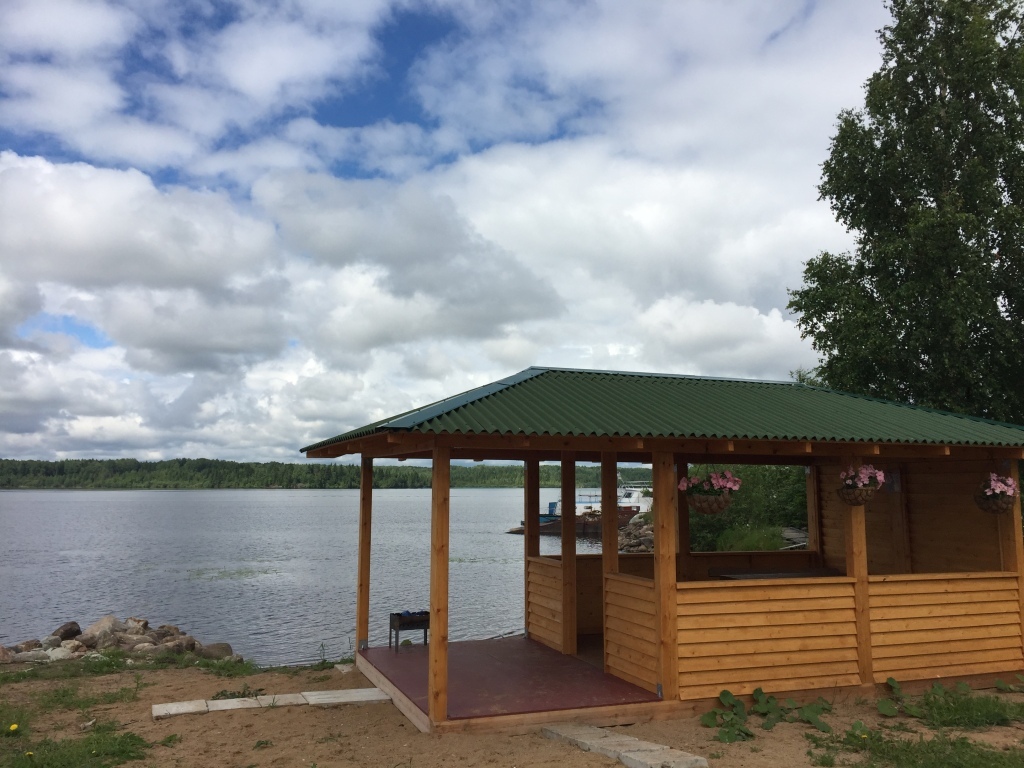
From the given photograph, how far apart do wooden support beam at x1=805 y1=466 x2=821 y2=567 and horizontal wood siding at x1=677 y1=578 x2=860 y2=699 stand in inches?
165

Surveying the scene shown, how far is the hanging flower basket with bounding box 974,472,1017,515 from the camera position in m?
8.73

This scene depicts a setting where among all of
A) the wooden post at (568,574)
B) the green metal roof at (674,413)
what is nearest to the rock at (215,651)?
the green metal roof at (674,413)

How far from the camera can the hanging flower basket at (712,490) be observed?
8.27 m

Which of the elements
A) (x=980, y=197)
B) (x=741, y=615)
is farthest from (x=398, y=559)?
(x=741, y=615)

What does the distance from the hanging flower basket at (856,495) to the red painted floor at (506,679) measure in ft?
9.78

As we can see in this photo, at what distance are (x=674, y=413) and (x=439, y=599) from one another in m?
3.22

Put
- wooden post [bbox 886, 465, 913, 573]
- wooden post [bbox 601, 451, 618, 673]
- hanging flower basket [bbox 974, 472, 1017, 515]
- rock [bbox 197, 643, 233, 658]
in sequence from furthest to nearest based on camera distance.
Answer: rock [bbox 197, 643, 233, 658] → wooden post [bbox 886, 465, 913, 573] → wooden post [bbox 601, 451, 618, 673] → hanging flower basket [bbox 974, 472, 1017, 515]

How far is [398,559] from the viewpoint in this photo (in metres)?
39.1

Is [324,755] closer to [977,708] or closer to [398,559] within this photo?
[977,708]

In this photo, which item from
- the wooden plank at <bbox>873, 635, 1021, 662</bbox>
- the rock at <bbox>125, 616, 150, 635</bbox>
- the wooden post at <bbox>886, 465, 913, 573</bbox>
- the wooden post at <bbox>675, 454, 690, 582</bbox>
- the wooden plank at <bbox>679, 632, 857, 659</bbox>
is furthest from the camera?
the rock at <bbox>125, 616, 150, 635</bbox>

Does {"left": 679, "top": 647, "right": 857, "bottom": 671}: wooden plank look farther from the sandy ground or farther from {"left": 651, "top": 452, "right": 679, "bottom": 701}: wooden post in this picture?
the sandy ground

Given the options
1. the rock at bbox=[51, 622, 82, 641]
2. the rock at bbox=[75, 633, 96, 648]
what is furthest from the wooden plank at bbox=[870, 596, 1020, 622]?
the rock at bbox=[51, 622, 82, 641]

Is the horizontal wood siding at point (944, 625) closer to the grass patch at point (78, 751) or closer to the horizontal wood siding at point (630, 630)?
the horizontal wood siding at point (630, 630)

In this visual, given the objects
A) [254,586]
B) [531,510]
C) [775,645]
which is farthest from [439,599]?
[254,586]
